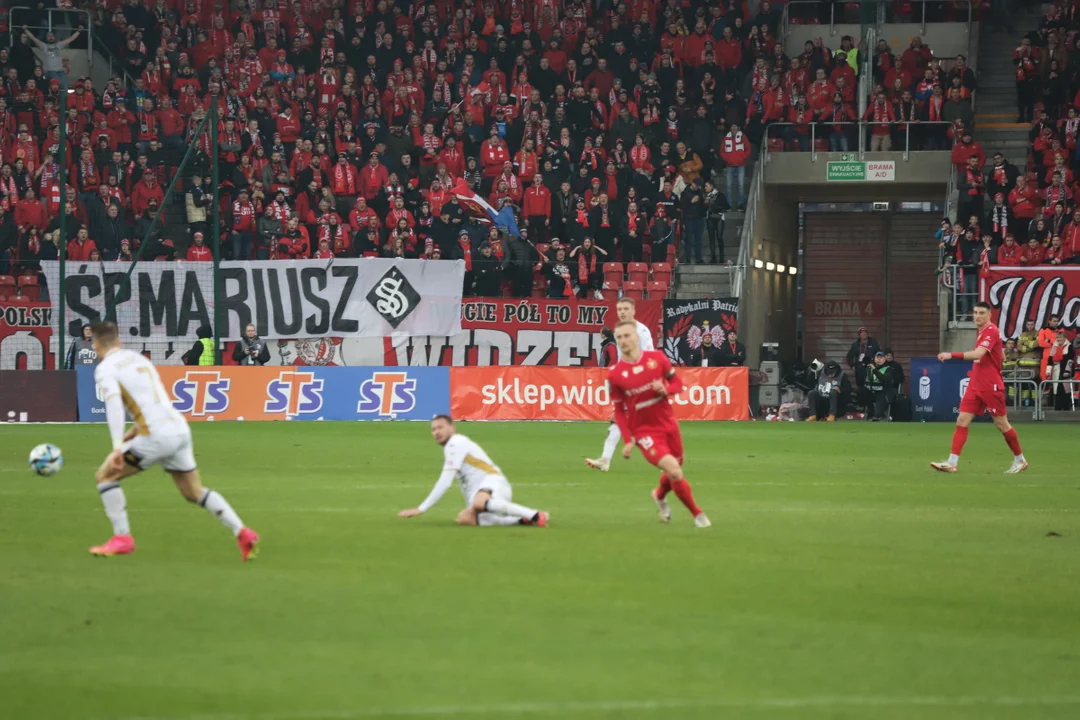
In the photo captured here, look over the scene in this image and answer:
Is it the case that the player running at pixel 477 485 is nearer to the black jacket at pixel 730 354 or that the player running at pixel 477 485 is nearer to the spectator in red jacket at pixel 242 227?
the black jacket at pixel 730 354

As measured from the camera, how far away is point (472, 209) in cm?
3603

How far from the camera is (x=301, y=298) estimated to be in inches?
1326

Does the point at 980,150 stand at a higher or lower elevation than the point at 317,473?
higher

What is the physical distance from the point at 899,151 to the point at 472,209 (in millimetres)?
11557

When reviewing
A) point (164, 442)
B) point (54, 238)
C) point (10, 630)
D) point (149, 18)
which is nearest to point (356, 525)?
point (164, 442)

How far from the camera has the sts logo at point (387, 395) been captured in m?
31.6

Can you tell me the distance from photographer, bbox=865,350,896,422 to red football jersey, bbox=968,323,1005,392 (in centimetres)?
1407

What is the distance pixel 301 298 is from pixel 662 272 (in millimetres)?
8353

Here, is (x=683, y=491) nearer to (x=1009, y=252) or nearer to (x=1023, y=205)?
(x=1009, y=252)

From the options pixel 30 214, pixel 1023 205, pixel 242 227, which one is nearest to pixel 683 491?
pixel 242 227

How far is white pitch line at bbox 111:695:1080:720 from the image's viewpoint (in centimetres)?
691

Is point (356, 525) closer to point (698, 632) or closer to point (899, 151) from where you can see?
point (698, 632)

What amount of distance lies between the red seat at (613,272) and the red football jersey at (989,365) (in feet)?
51.2

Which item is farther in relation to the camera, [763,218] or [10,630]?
[763,218]
